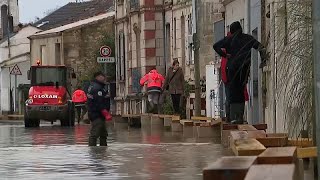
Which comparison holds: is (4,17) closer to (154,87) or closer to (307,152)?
(154,87)

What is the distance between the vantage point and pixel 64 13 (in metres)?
93.7

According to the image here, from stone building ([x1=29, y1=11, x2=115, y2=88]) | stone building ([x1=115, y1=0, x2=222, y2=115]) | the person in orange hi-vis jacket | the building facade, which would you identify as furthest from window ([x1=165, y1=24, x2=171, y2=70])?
the building facade

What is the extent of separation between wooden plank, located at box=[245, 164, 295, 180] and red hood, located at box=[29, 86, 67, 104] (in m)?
31.9

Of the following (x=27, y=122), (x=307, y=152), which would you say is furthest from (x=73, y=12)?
(x=307, y=152)

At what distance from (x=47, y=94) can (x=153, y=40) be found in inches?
373

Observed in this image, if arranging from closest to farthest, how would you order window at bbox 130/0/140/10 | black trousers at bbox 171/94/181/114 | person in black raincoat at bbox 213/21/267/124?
person in black raincoat at bbox 213/21/267/124 → black trousers at bbox 171/94/181/114 → window at bbox 130/0/140/10

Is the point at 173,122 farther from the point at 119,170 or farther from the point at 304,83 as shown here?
the point at 304,83

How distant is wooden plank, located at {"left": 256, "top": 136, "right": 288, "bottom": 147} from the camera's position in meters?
12.8

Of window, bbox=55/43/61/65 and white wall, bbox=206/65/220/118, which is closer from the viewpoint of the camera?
white wall, bbox=206/65/220/118

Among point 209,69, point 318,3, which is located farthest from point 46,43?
point 318,3

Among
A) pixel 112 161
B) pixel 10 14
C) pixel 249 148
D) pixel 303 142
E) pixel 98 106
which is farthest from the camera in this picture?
pixel 10 14

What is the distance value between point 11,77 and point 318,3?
7773cm

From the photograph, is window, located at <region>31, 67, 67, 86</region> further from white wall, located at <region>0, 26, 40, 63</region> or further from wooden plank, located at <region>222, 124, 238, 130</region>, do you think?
white wall, located at <region>0, 26, 40, 63</region>

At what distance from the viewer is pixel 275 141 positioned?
12906 millimetres
